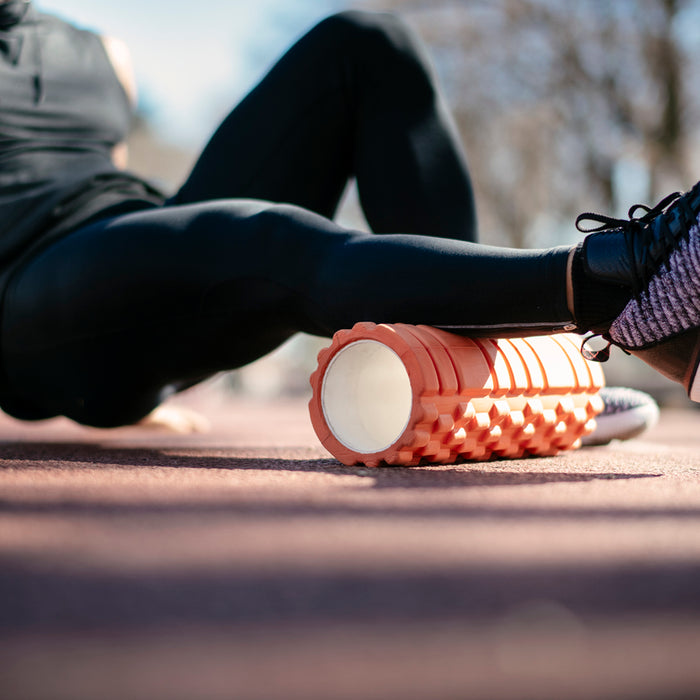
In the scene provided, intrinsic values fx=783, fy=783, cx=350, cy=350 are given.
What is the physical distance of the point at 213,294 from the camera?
42.5 inches

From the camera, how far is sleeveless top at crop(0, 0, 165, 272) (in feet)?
4.23

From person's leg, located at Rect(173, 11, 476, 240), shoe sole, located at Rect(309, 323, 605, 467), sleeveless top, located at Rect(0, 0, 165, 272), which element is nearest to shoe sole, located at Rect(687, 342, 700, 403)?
shoe sole, located at Rect(309, 323, 605, 467)

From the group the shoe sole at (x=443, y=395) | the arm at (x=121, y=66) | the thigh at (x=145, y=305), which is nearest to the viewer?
the shoe sole at (x=443, y=395)

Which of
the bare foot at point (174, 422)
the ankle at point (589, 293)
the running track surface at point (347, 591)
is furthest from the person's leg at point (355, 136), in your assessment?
the bare foot at point (174, 422)

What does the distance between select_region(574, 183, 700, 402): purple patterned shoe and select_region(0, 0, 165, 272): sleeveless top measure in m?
0.81

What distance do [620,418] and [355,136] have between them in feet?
2.29

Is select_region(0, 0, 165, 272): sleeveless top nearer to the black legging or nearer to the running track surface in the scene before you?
the black legging

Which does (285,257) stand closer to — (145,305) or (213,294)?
(213,294)

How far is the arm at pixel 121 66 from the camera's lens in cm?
161

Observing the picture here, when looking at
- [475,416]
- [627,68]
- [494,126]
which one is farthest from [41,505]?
[494,126]

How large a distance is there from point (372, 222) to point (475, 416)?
1.57ft

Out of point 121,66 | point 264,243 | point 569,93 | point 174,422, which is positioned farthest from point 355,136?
point 569,93

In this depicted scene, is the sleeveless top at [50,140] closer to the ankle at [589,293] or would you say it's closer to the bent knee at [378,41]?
the bent knee at [378,41]

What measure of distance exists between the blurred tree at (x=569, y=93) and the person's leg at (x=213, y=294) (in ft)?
21.2
